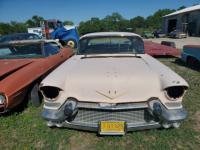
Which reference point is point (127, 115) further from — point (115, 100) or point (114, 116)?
point (115, 100)

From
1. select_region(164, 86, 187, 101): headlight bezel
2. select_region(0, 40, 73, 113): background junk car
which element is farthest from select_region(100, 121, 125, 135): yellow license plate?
select_region(0, 40, 73, 113): background junk car

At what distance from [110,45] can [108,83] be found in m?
1.71

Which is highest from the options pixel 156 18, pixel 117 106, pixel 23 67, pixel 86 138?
pixel 156 18

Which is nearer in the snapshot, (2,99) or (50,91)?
(50,91)

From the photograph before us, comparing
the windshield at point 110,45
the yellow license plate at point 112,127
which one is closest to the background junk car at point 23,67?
the windshield at point 110,45

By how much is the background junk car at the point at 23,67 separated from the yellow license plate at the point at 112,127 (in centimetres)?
170

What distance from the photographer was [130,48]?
14.0 ft

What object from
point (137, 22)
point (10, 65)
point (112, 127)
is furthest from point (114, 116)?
point (137, 22)

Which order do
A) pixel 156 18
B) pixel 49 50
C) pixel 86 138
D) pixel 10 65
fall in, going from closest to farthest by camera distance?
pixel 86 138, pixel 10 65, pixel 49 50, pixel 156 18

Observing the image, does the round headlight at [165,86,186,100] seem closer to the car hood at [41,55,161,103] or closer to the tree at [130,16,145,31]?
the car hood at [41,55,161,103]

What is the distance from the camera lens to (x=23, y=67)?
4.43 meters

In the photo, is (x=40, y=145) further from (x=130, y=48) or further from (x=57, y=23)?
(x=57, y=23)

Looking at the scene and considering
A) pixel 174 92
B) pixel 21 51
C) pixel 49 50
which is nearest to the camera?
pixel 174 92

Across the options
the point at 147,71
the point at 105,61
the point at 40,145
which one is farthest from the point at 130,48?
the point at 40,145
